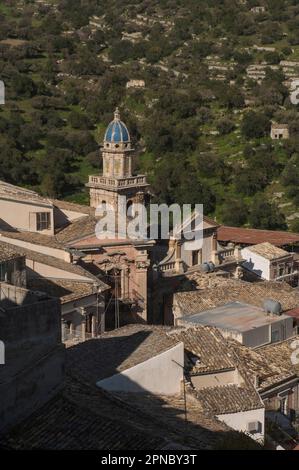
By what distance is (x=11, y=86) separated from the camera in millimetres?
77438

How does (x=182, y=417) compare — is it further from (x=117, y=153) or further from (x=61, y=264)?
(x=117, y=153)

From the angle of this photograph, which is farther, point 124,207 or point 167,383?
point 124,207

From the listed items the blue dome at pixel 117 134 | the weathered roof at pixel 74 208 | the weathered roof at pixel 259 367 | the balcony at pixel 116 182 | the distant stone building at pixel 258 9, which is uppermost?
the distant stone building at pixel 258 9

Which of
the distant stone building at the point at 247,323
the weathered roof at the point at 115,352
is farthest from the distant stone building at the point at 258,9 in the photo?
the weathered roof at the point at 115,352

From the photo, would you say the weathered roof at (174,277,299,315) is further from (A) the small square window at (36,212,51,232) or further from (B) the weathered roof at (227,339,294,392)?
(A) the small square window at (36,212,51,232)

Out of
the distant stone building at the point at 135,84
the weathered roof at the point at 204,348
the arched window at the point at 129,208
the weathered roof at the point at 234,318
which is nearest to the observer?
the weathered roof at the point at 204,348

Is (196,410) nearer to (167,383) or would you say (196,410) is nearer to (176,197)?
(167,383)

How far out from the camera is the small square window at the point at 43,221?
35812 mm

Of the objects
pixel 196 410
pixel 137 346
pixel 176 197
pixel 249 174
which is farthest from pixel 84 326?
pixel 249 174

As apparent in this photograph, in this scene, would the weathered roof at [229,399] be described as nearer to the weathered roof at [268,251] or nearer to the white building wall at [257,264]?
the white building wall at [257,264]

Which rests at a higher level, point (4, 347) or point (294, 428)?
point (4, 347)

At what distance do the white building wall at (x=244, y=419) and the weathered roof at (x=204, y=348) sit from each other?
1441 mm

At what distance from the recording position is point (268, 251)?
42219 millimetres

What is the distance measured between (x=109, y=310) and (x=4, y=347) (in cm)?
1600
